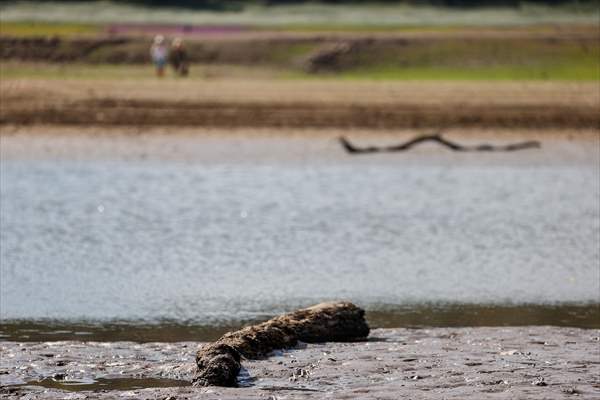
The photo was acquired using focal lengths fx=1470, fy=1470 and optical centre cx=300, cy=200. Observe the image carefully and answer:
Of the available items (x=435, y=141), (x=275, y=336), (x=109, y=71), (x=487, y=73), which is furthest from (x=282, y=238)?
(x=109, y=71)

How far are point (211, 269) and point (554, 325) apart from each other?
377cm

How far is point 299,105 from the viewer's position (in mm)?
25281

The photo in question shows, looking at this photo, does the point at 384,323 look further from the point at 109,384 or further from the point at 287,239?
the point at 287,239

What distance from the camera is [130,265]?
14.2 metres

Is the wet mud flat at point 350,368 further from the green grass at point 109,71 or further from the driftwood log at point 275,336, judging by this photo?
the green grass at point 109,71

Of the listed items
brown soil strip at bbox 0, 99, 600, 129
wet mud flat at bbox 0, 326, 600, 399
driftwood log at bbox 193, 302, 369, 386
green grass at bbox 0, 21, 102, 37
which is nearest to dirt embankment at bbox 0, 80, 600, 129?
brown soil strip at bbox 0, 99, 600, 129

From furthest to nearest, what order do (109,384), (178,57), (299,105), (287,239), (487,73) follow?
1. (178,57)
2. (487,73)
3. (299,105)
4. (287,239)
5. (109,384)

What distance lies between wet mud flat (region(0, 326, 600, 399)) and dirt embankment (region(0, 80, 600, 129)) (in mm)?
13573

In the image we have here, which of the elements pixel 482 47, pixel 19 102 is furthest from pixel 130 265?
pixel 482 47

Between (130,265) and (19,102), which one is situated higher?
(19,102)

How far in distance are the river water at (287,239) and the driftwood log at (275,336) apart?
3.23 feet

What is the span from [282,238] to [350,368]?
6086 mm

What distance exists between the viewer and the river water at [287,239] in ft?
A: 41.4

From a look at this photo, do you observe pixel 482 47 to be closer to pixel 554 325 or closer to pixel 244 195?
pixel 244 195
